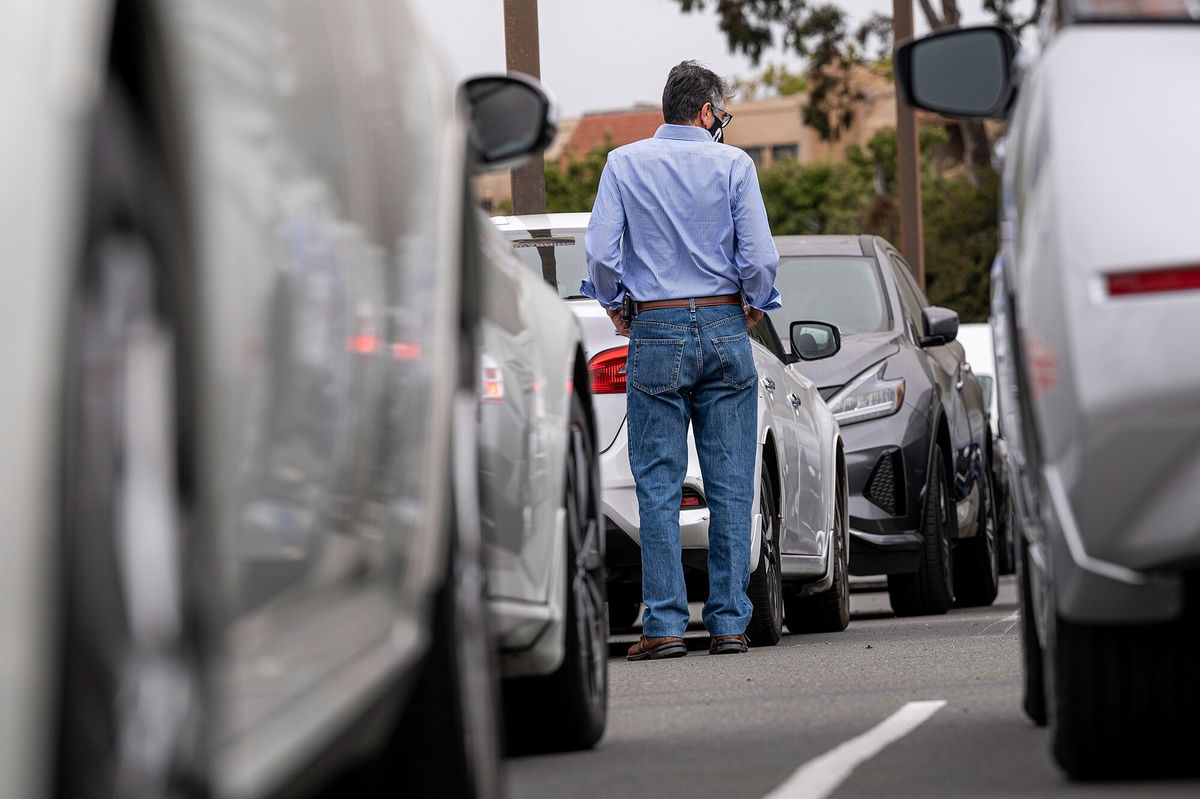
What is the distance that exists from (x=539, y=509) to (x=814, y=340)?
5.25 m

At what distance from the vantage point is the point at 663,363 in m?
7.76

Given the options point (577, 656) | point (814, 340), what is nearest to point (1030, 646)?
point (577, 656)

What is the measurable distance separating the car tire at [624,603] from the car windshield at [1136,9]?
657cm

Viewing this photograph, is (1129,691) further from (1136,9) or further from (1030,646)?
(1136,9)

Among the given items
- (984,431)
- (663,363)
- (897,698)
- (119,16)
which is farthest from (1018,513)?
(984,431)

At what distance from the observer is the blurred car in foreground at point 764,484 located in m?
8.12

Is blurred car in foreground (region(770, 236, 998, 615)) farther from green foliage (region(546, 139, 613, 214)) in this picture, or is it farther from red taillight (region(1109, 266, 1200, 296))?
green foliage (region(546, 139, 613, 214))

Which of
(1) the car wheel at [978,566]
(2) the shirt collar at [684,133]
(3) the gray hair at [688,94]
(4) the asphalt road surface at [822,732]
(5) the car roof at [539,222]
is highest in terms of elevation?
(3) the gray hair at [688,94]

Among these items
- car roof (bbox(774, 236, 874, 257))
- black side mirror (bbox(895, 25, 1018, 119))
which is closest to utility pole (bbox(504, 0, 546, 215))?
car roof (bbox(774, 236, 874, 257))

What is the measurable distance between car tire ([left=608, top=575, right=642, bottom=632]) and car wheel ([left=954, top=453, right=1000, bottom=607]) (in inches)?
97.6

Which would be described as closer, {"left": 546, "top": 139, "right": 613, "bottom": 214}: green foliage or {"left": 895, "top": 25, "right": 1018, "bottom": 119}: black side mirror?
{"left": 895, "top": 25, "right": 1018, "bottom": 119}: black side mirror

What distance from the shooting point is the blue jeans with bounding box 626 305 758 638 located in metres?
7.79

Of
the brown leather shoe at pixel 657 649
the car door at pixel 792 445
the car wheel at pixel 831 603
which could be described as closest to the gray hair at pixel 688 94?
the car door at pixel 792 445

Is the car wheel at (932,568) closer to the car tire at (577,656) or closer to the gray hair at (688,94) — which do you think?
the gray hair at (688,94)
